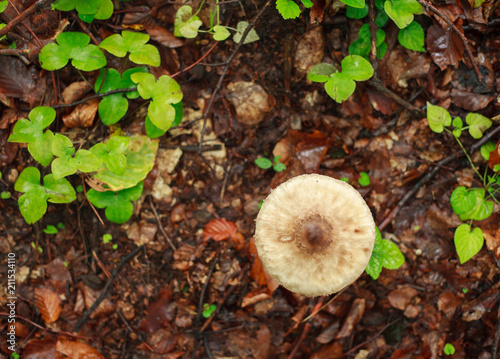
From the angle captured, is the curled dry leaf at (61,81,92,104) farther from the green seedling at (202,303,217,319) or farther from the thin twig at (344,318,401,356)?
the thin twig at (344,318,401,356)

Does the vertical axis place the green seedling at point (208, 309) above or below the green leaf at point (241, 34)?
below

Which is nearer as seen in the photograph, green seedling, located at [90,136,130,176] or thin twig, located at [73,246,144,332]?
green seedling, located at [90,136,130,176]

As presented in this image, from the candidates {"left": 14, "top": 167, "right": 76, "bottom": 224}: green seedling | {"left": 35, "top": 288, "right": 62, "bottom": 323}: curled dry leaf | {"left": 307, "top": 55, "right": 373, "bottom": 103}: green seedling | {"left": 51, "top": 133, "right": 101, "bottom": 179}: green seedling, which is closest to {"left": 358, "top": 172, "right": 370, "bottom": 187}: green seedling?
{"left": 307, "top": 55, "right": 373, "bottom": 103}: green seedling

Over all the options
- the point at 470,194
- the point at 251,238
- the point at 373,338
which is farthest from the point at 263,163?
the point at 373,338

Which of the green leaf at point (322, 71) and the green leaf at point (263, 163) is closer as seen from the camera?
the green leaf at point (322, 71)

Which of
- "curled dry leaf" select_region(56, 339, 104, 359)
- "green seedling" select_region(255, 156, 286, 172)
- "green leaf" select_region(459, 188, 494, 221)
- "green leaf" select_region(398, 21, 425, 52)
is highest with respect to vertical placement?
"green leaf" select_region(398, 21, 425, 52)

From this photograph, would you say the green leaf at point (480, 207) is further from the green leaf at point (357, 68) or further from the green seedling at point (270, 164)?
the green seedling at point (270, 164)

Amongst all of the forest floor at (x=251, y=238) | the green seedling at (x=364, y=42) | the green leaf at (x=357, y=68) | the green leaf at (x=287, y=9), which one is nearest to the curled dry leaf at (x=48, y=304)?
the forest floor at (x=251, y=238)
